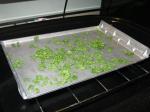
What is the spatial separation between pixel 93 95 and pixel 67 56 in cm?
23

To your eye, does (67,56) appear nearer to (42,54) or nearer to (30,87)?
(42,54)

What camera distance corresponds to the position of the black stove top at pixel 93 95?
0.61 meters

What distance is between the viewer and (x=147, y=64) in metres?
0.84

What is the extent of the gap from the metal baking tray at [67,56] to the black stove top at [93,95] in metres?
0.03

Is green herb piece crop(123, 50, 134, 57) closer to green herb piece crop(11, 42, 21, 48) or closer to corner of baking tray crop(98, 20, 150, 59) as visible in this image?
corner of baking tray crop(98, 20, 150, 59)

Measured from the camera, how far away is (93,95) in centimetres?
68

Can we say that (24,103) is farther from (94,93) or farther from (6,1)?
(6,1)

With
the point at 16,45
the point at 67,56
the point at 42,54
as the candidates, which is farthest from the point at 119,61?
the point at 16,45

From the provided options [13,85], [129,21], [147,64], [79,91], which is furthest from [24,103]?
[129,21]

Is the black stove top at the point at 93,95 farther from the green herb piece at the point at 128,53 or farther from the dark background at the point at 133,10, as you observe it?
the dark background at the point at 133,10

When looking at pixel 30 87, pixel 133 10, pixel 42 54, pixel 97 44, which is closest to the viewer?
pixel 30 87

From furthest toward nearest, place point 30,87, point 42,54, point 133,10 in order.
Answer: point 133,10 → point 42,54 → point 30,87

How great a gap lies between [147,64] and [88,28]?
1.18 feet

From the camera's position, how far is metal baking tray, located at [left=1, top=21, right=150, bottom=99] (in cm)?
70
